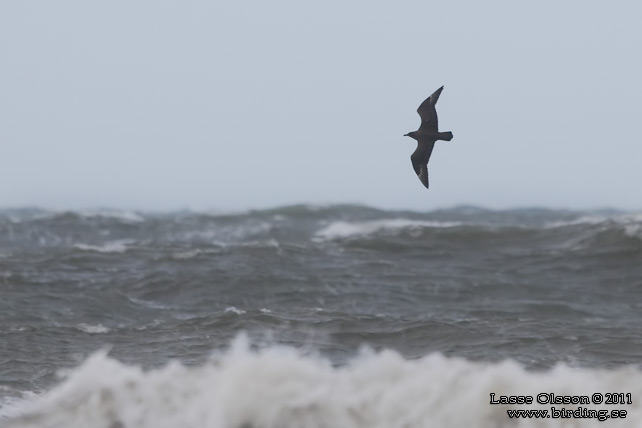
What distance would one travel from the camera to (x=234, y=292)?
15.5 metres

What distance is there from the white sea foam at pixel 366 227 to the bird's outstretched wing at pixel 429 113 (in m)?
10.2

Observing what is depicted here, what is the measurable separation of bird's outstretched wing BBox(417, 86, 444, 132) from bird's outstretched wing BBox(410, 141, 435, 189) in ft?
0.53

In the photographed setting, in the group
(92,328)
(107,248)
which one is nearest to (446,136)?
(92,328)

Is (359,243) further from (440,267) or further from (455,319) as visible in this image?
(455,319)

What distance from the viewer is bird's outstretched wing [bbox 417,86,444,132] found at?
34.1 ft

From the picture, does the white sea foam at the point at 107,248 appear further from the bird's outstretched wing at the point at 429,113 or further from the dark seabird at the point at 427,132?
the bird's outstretched wing at the point at 429,113

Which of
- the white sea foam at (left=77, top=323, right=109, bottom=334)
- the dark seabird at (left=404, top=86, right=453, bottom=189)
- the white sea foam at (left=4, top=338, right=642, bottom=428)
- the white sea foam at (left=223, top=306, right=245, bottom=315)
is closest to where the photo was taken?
the white sea foam at (left=4, top=338, right=642, bottom=428)

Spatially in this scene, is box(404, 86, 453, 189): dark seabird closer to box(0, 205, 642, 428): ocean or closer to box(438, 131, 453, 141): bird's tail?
box(438, 131, 453, 141): bird's tail

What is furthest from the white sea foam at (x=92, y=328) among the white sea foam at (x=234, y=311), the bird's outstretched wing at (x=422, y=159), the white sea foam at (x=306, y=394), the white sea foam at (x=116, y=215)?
the white sea foam at (x=116, y=215)

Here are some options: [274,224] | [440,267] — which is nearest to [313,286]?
[440,267]

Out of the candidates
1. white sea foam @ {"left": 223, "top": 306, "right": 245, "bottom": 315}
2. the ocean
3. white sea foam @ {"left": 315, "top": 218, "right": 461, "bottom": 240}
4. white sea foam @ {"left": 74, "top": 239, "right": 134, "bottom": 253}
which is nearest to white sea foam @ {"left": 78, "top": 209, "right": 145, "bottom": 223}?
the ocean

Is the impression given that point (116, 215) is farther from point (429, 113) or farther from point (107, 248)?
point (429, 113)

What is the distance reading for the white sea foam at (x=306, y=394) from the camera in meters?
9.93

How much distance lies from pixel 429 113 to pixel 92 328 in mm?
5053
